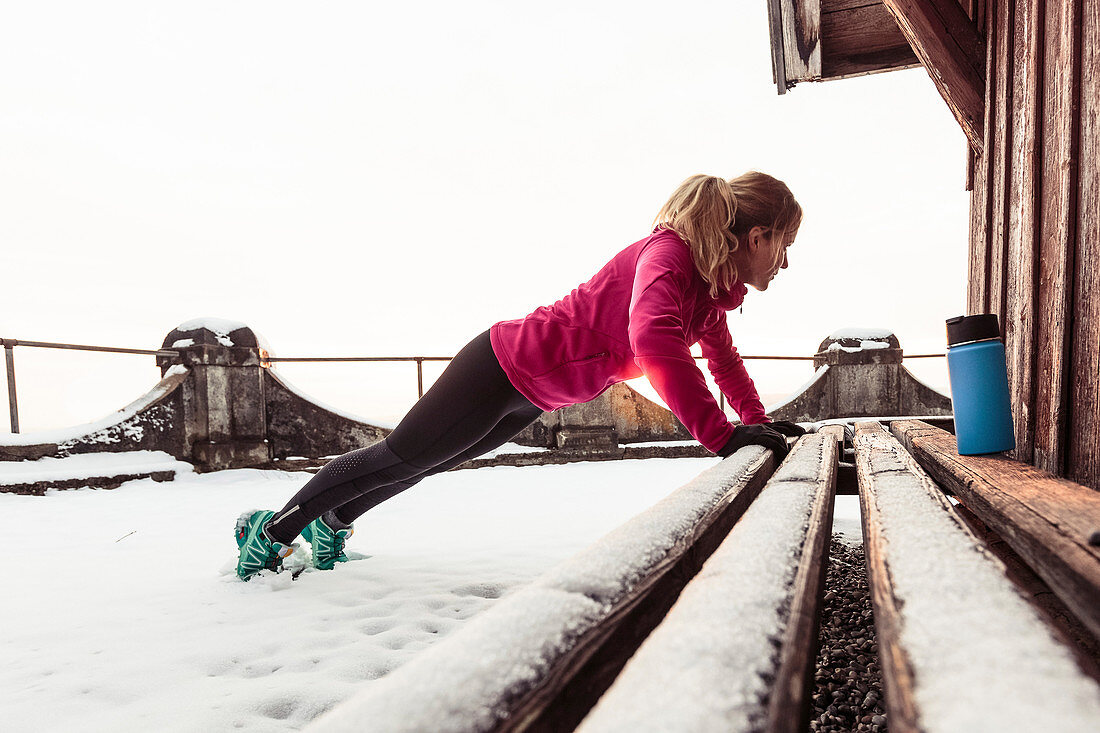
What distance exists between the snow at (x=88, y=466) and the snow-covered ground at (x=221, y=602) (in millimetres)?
449

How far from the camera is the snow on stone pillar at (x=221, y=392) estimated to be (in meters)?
5.63

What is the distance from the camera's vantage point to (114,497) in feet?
15.1

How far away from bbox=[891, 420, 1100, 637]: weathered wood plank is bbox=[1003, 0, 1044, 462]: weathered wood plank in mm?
308

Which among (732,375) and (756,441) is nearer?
(756,441)

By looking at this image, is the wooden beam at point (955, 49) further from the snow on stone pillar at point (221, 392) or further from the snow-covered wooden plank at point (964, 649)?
the snow on stone pillar at point (221, 392)

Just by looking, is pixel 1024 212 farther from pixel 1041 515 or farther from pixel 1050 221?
pixel 1041 515

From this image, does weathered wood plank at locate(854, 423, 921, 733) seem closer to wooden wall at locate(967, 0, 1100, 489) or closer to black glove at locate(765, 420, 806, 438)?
wooden wall at locate(967, 0, 1100, 489)

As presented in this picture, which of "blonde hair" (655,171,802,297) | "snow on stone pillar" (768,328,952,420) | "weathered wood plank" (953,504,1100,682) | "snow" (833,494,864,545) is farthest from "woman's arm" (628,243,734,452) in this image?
"snow on stone pillar" (768,328,952,420)

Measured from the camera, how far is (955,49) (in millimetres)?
2334

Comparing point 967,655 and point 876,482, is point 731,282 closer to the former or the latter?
point 876,482

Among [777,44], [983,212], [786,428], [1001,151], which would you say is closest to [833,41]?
[777,44]

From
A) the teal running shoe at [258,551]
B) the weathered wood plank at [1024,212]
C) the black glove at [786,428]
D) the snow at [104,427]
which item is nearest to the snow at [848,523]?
the black glove at [786,428]

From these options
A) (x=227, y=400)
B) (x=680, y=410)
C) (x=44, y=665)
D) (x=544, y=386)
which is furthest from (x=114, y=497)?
(x=680, y=410)

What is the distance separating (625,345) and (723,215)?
0.51m
